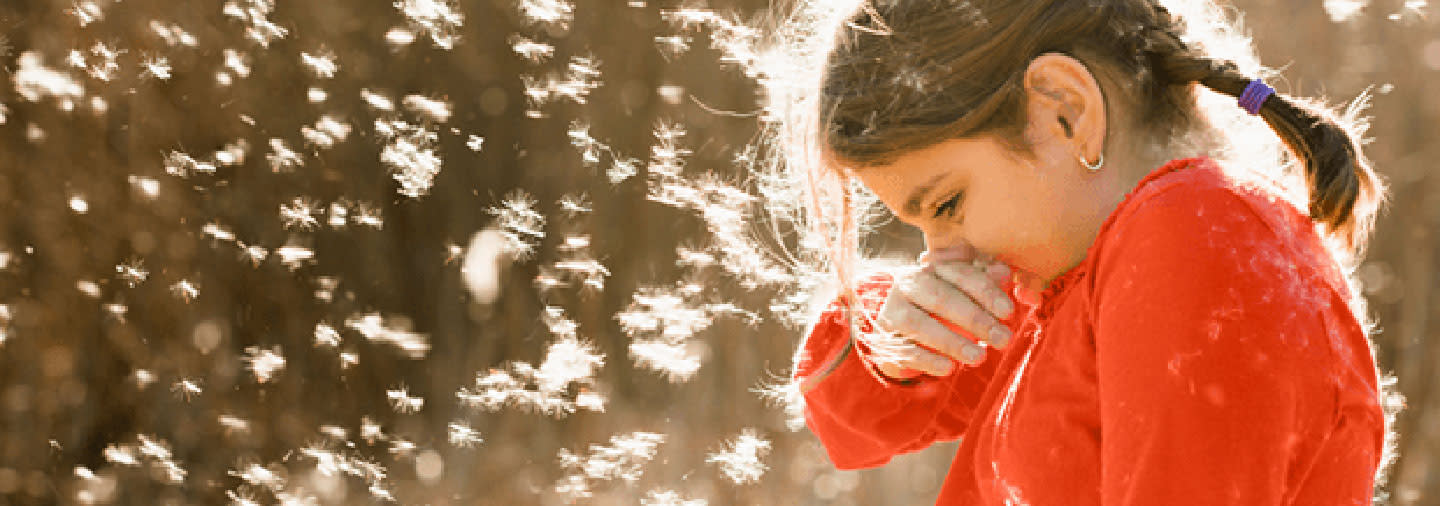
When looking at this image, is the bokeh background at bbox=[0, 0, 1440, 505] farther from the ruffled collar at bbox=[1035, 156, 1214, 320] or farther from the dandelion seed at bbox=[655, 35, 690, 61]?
the ruffled collar at bbox=[1035, 156, 1214, 320]

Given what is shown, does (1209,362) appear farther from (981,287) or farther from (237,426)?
(237,426)

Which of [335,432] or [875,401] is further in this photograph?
[335,432]

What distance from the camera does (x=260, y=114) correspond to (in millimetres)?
1898

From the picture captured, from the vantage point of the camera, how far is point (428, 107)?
6.18 ft

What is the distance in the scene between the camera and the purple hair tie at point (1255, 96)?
0.79 metres

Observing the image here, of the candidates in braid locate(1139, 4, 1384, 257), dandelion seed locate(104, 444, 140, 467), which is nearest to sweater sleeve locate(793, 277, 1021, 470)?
braid locate(1139, 4, 1384, 257)

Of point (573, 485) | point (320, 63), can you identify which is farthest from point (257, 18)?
point (573, 485)

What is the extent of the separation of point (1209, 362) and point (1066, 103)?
0.26 metres

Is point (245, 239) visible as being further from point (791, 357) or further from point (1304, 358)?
point (1304, 358)

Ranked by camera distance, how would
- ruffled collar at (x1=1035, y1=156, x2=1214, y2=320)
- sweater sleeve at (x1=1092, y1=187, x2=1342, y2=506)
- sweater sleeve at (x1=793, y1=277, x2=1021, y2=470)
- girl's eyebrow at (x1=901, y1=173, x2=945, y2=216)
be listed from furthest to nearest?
sweater sleeve at (x1=793, y1=277, x2=1021, y2=470) → girl's eyebrow at (x1=901, y1=173, x2=945, y2=216) → ruffled collar at (x1=1035, y1=156, x2=1214, y2=320) → sweater sleeve at (x1=1092, y1=187, x2=1342, y2=506)

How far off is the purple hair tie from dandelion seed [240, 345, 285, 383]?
1644 mm

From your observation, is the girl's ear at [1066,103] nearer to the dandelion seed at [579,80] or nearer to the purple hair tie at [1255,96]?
the purple hair tie at [1255,96]

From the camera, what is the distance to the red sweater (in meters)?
0.60

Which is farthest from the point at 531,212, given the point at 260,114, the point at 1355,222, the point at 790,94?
the point at 1355,222
